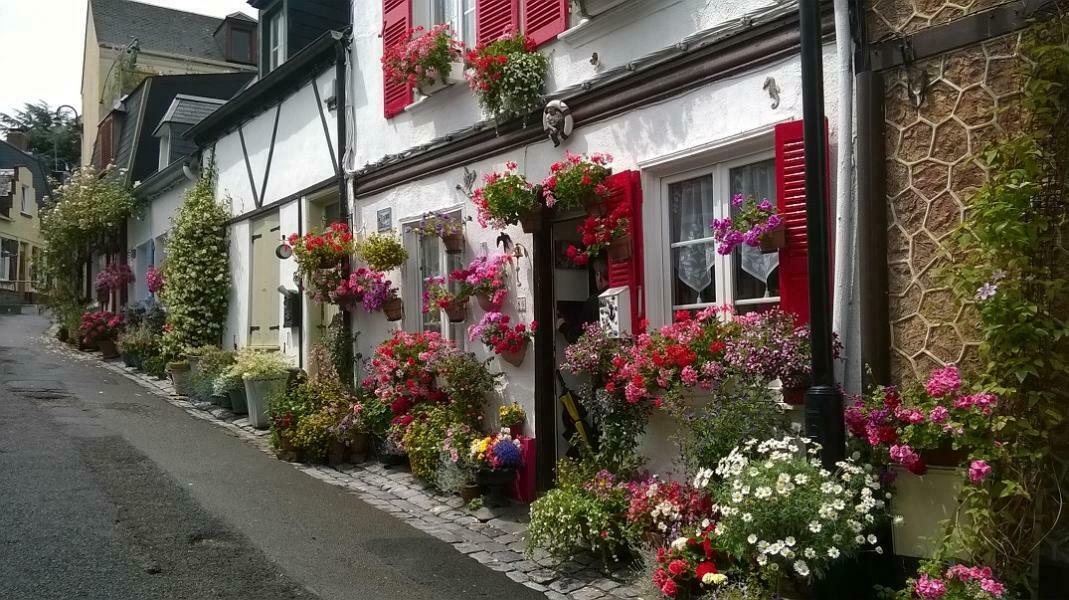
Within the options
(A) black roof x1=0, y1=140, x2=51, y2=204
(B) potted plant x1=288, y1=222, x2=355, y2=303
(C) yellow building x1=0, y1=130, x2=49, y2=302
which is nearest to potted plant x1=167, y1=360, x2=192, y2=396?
(B) potted plant x1=288, y1=222, x2=355, y2=303

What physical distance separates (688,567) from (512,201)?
3.11m

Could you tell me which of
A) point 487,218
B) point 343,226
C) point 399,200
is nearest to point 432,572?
point 487,218

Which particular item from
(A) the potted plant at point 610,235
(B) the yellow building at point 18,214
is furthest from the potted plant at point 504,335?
(B) the yellow building at point 18,214

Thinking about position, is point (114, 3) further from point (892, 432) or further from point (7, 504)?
point (892, 432)

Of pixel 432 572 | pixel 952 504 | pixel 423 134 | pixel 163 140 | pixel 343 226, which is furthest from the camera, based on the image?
pixel 163 140

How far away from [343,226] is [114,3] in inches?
837

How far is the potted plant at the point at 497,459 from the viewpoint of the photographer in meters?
6.99

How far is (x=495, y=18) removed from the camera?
7.77 meters

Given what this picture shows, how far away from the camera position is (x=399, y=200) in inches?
362

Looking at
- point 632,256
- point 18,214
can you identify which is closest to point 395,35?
point 632,256

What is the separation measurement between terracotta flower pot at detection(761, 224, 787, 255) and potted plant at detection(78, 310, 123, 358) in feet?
52.7

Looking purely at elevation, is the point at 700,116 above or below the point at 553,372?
above

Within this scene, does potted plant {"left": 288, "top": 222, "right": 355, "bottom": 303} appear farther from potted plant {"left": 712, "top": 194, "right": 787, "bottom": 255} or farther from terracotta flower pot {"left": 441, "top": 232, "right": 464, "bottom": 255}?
potted plant {"left": 712, "top": 194, "right": 787, "bottom": 255}

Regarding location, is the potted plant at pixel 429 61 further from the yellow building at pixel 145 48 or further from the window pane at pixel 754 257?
the yellow building at pixel 145 48
